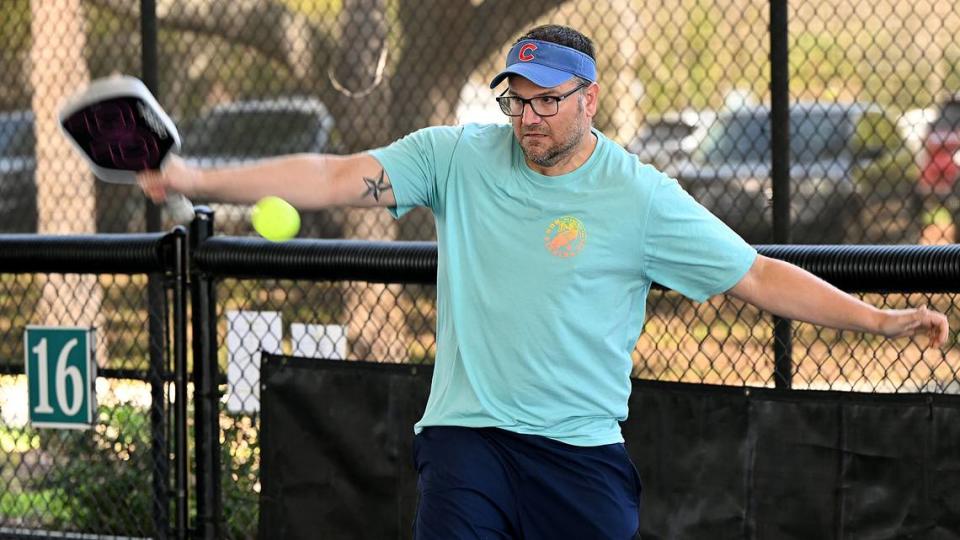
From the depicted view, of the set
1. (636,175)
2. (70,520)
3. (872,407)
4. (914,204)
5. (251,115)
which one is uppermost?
(251,115)

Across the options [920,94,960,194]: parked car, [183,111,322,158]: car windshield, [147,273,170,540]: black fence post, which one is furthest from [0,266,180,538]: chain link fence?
[920,94,960,194]: parked car

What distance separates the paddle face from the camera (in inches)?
135

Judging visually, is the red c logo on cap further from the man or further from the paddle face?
the paddle face

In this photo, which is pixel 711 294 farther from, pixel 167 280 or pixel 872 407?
pixel 167 280

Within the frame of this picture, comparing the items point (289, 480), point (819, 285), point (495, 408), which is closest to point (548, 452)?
point (495, 408)

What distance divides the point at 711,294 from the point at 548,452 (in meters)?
0.60

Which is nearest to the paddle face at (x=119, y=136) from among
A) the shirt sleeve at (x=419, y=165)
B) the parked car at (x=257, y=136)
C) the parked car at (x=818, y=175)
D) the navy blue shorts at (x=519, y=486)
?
the shirt sleeve at (x=419, y=165)

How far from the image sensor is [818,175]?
1290cm

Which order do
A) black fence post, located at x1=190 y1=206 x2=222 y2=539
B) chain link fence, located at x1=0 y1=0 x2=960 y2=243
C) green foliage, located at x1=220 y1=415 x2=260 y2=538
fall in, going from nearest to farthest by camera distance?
1. black fence post, located at x1=190 y1=206 x2=222 y2=539
2. green foliage, located at x1=220 y1=415 x2=260 y2=538
3. chain link fence, located at x1=0 y1=0 x2=960 y2=243

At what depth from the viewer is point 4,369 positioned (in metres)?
5.71

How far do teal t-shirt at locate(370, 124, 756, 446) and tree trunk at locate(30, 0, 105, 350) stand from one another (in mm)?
6529

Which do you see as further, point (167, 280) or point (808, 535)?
point (167, 280)

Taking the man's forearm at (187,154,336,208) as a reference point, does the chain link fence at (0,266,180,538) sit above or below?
below

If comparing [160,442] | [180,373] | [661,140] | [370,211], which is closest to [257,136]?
[370,211]
